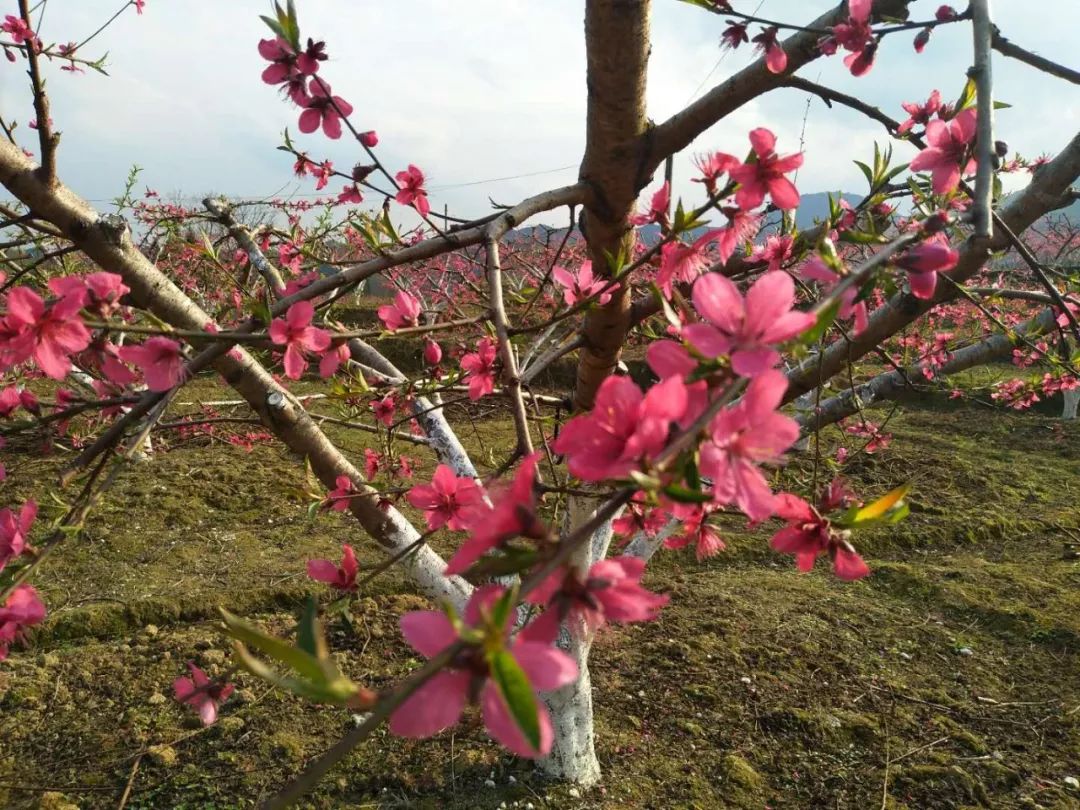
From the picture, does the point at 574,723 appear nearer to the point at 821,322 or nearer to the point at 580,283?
the point at 580,283

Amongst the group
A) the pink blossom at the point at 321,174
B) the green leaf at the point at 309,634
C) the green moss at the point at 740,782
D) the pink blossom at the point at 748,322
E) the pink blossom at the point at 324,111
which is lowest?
the green moss at the point at 740,782

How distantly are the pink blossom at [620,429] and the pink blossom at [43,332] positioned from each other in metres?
0.67

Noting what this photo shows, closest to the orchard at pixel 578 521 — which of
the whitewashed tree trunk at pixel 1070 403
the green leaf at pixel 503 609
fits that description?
the green leaf at pixel 503 609

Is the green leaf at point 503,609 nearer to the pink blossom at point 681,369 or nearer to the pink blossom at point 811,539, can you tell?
the pink blossom at point 681,369

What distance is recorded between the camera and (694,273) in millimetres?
1203

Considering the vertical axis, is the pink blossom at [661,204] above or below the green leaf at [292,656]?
above

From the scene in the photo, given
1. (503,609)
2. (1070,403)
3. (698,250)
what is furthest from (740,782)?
(1070,403)

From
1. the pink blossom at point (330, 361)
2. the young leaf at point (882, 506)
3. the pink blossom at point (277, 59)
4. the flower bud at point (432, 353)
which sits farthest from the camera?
the flower bud at point (432, 353)

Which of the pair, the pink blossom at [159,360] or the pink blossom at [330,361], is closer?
the pink blossom at [159,360]

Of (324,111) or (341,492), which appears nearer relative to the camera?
(324,111)

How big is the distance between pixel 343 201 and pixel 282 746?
71.6 inches

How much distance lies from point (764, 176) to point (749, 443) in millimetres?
546

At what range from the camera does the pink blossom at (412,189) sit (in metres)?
1.74

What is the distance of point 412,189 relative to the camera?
1.77m
